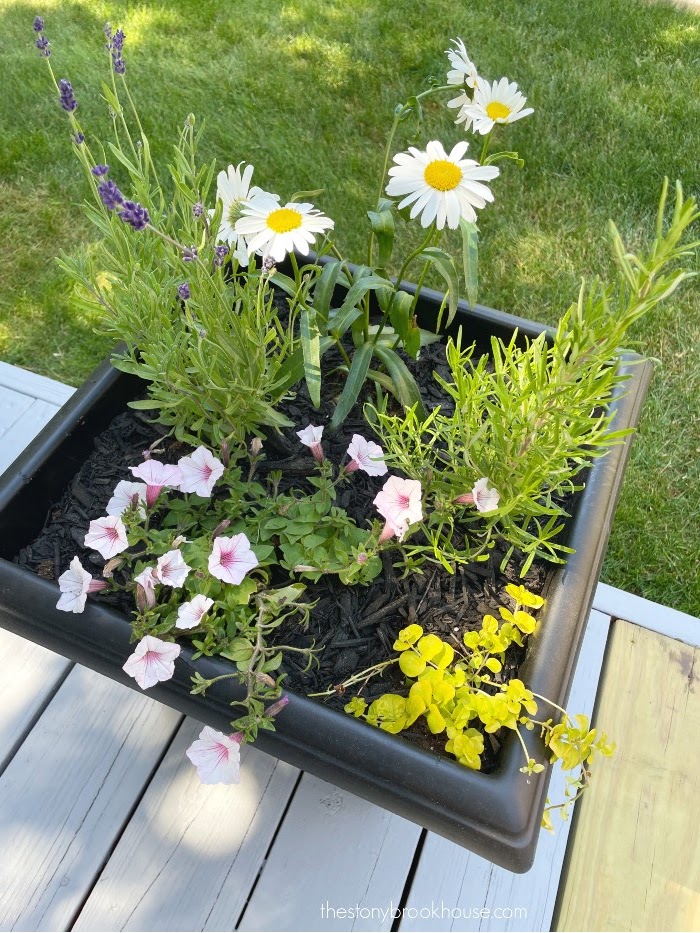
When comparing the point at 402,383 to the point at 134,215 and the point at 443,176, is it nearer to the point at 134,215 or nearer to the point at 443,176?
the point at 443,176

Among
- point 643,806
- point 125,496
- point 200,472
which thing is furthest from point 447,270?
point 643,806

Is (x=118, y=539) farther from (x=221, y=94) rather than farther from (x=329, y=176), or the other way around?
(x=221, y=94)

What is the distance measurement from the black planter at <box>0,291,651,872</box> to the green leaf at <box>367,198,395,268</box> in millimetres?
436

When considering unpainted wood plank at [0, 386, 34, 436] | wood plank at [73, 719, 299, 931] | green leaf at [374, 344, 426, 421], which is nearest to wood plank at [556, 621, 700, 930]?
wood plank at [73, 719, 299, 931]

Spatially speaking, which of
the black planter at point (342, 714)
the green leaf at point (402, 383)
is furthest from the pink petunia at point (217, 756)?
the green leaf at point (402, 383)

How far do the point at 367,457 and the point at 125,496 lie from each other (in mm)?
363

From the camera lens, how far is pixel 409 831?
3.81ft

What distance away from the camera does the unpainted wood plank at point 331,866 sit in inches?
42.8

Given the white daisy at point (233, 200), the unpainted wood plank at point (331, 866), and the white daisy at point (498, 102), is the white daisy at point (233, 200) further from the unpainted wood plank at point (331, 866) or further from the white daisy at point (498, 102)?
the unpainted wood plank at point (331, 866)

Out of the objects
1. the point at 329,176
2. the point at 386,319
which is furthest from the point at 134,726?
the point at 329,176

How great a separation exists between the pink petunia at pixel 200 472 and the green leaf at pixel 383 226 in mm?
432

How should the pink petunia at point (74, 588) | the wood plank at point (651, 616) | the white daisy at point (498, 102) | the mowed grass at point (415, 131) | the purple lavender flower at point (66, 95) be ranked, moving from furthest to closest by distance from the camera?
the mowed grass at point (415, 131) < the wood plank at point (651, 616) < the white daisy at point (498, 102) < the pink petunia at point (74, 588) < the purple lavender flower at point (66, 95)

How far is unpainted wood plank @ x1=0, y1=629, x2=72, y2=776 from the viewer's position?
1.23 meters

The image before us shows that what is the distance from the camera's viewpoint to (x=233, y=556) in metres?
0.97
